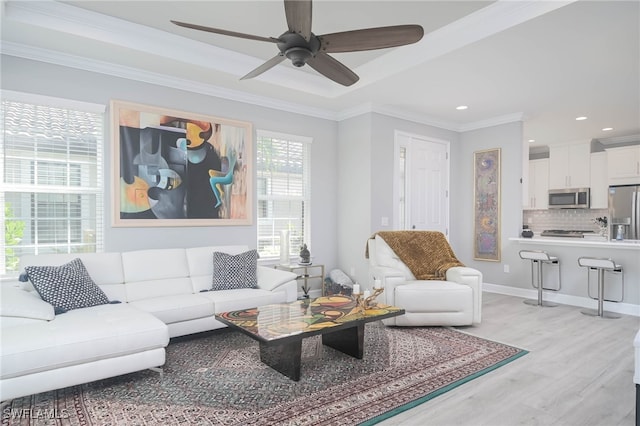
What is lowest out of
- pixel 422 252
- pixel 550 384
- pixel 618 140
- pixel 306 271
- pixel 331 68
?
pixel 550 384

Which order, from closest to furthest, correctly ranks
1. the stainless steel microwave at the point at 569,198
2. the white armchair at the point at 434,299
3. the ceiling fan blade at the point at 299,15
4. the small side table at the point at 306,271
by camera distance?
the ceiling fan blade at the point at 299,15, the white armchair at the point at 434,299, the small side table at the point at 306,271, the stainless steel microwave at the point at 569,198

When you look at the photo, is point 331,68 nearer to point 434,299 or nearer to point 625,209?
A: point 434,299

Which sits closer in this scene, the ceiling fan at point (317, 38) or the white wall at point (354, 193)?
the ceiling fan at point (317, 38)

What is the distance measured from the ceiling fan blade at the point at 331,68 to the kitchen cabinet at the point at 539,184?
6.35 m

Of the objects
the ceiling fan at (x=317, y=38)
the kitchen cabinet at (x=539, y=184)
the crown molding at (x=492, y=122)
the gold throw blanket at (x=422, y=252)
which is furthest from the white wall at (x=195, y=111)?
the kitchen cabinet at (x=539, y=184)

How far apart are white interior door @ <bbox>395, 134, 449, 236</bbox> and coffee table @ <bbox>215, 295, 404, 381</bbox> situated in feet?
8.67

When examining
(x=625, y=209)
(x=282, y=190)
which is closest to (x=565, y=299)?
(x=625, y=209)

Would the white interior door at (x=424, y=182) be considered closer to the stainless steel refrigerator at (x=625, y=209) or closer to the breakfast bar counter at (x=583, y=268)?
Result: the breakfast bar counter at (x=583, y=268)

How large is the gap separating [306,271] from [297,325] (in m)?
2.30

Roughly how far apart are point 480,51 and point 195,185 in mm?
3186

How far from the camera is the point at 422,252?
178 inches

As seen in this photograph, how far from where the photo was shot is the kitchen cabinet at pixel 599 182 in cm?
702

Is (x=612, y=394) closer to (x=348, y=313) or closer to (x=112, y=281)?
(x=348, y=313)

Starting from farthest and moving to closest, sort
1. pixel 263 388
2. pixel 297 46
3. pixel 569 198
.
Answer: pixel 569 198
pixel 263 388
pixel 297 46
